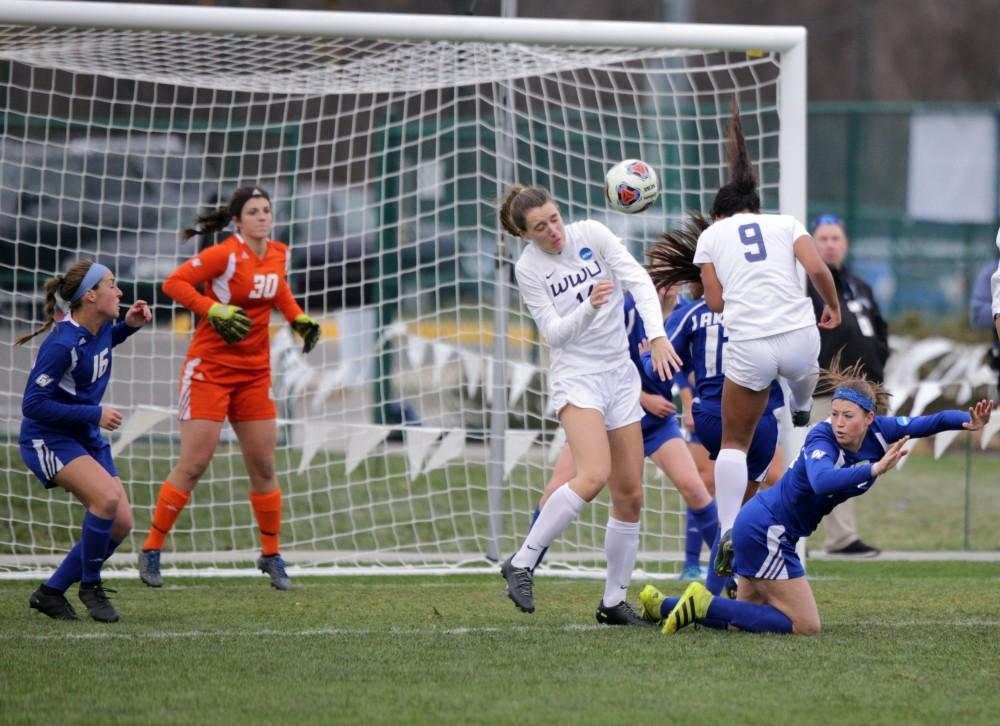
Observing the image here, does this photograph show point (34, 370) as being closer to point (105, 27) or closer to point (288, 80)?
point (105, 27)

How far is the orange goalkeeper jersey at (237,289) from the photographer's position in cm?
756

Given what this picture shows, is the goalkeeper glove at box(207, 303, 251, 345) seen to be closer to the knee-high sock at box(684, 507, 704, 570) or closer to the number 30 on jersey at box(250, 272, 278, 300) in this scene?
the number 30 on jersey at box(250, 272, 278, 300)

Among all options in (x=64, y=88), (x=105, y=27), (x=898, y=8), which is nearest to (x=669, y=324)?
→ (x=105, y=27)

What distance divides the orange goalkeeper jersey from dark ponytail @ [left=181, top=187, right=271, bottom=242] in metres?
0.14

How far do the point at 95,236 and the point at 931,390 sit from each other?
6861mm

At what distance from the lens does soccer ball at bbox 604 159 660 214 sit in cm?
667

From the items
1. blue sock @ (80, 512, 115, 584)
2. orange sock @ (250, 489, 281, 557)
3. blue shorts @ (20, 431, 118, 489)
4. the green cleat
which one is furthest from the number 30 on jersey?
the green cleat

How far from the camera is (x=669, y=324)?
7242 mm

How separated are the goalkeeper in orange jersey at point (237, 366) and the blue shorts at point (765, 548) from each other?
9.30 ft

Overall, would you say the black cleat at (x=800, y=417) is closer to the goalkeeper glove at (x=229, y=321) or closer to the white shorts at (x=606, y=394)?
the white shorts at (x=606, y=394)

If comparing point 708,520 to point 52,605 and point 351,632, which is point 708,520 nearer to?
point 351,632

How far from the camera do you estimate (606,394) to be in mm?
6125

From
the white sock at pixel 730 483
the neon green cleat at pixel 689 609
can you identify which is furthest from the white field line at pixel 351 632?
the white sock at pixel 730 483

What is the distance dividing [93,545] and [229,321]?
1.46m
